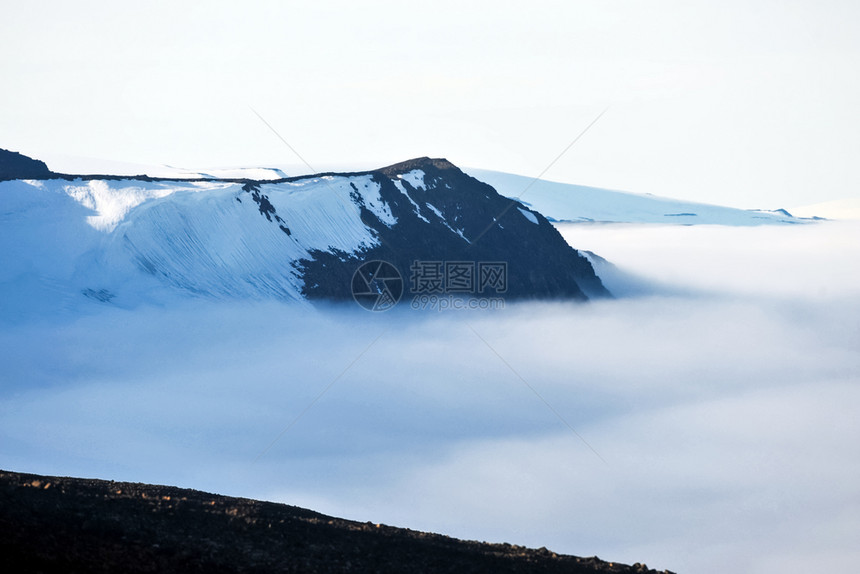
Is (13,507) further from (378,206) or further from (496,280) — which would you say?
(496,280)

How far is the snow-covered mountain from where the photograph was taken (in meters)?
84.8

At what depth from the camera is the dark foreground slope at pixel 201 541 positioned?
29.5 metres

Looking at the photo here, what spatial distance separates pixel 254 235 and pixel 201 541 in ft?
214

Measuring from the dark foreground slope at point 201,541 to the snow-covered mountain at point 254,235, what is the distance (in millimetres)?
50176

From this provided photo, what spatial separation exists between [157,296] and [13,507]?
55.8 metres

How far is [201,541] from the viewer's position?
31.5m

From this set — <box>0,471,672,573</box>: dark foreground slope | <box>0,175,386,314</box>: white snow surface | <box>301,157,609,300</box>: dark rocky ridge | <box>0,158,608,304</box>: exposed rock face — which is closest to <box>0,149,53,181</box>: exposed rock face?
<box>0,158,608,304</box>: exposed rock face

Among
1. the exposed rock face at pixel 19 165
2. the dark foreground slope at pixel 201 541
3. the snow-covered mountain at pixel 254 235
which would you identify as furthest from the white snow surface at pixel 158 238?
the dark foreground slope at pixel 201 541

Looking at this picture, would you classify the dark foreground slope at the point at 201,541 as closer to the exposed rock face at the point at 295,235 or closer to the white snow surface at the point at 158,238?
the white snow surface at the point at 158,238

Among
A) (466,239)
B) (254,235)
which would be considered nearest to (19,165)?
(254,235)

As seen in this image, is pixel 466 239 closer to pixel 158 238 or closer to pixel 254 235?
pixel 254 235

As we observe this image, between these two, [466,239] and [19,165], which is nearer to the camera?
[19,165]

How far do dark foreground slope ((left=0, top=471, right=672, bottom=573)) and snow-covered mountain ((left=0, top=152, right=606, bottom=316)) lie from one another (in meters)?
50.2

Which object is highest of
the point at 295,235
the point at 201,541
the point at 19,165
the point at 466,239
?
the point at 19,165
